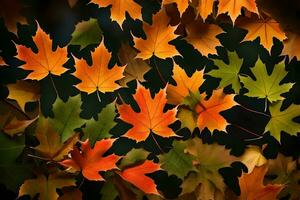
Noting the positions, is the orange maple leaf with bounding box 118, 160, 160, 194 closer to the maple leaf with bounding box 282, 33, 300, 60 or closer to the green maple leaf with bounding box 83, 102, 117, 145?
the green maple leaf with bounding box 83, 102, 117, 145

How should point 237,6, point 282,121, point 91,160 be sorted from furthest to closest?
point 282,121 → point 237,6 → point 91,160

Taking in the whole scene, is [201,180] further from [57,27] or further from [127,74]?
[57,27]

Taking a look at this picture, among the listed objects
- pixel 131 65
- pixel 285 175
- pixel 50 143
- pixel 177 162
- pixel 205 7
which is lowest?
pixel 285 175

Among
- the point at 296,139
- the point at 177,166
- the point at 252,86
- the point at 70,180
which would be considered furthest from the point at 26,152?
the point at 296,139

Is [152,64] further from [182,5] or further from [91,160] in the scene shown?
[91,160]

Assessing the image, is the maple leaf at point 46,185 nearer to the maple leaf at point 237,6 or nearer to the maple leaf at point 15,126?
the maple leaf at point 15,126

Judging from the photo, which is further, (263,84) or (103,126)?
(263,84)

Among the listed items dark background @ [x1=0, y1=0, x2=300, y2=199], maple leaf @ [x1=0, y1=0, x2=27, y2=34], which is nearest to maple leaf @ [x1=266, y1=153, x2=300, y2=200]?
dark background @ [x1=0, y1=0, x2=300, y2=199]

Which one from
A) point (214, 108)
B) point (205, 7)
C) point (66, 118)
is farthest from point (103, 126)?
point (205, 7)

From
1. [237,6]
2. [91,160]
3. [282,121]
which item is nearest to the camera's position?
[91,160]
